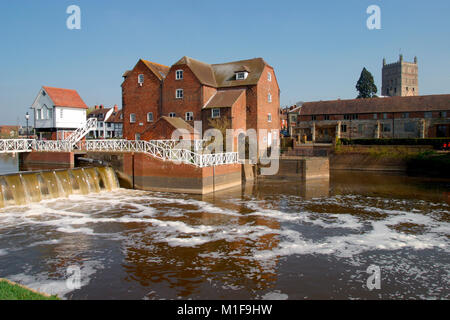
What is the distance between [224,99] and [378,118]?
98.5 ft

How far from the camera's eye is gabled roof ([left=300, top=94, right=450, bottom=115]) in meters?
53.2

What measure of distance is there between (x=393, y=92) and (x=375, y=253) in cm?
12870

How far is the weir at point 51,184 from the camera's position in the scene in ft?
69.4

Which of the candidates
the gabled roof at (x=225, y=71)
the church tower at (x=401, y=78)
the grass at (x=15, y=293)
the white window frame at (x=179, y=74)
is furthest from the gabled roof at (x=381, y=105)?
the church tower at (x=401, y=78)

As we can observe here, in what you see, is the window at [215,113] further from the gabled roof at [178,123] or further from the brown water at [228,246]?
the brown water at [228,246]

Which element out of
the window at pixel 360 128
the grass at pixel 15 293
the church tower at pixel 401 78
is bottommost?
the grass at pixel 15 293

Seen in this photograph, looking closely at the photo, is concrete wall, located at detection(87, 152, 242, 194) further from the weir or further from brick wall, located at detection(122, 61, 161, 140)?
brick wall, located at detection(122, 61, 161, 140)

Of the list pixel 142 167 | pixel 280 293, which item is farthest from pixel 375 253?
pixel 142 167

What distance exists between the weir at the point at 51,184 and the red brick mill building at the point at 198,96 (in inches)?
364

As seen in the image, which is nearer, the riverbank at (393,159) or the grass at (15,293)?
the grass at (15,293)

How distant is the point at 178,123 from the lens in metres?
36.6

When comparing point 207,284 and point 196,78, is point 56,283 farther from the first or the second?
point 196,78

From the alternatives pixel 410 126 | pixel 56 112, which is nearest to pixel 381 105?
pixel 410 126

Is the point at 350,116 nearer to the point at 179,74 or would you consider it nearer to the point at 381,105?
the point at 381,105
